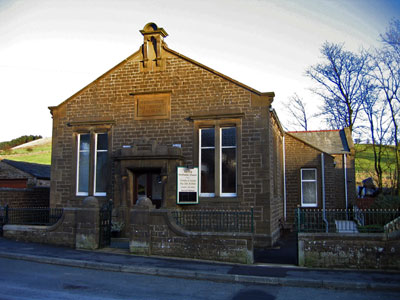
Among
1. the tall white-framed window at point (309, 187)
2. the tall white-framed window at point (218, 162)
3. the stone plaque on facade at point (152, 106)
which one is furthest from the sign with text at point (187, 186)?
the tall white-framed window at point (309, 187)

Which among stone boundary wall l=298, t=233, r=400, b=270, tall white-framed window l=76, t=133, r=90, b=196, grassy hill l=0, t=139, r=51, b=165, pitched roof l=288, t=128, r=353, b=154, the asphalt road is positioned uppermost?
grassy hill l=0, t=139, r=51, b=165

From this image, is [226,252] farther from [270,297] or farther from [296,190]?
[296,190]

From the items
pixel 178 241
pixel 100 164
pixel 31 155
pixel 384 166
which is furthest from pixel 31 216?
pixel 31 155

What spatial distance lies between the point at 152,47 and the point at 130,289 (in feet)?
35.8

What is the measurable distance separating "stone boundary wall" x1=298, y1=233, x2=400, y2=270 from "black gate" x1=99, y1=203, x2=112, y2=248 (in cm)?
619

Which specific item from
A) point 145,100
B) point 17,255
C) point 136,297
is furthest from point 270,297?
point 145,100

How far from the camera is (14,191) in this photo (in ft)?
57.4

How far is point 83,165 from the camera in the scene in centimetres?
1656

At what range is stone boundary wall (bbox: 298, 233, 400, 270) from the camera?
9758 millimetres

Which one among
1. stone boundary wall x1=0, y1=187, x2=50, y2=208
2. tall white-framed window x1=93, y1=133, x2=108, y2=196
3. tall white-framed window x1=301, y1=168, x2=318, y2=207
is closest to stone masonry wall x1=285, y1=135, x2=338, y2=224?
tall white-framed window x1=301, y1=168, x2=318, y2=207

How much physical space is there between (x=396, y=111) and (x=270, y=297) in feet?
73.6

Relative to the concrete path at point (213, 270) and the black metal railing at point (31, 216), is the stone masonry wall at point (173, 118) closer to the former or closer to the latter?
the black metal railing at point (31, 216)

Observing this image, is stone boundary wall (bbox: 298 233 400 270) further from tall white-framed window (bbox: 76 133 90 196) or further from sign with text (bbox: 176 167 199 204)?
tall white-framed window (bbox: 76 133 90 196)

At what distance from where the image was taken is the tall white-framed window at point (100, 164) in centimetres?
1614
